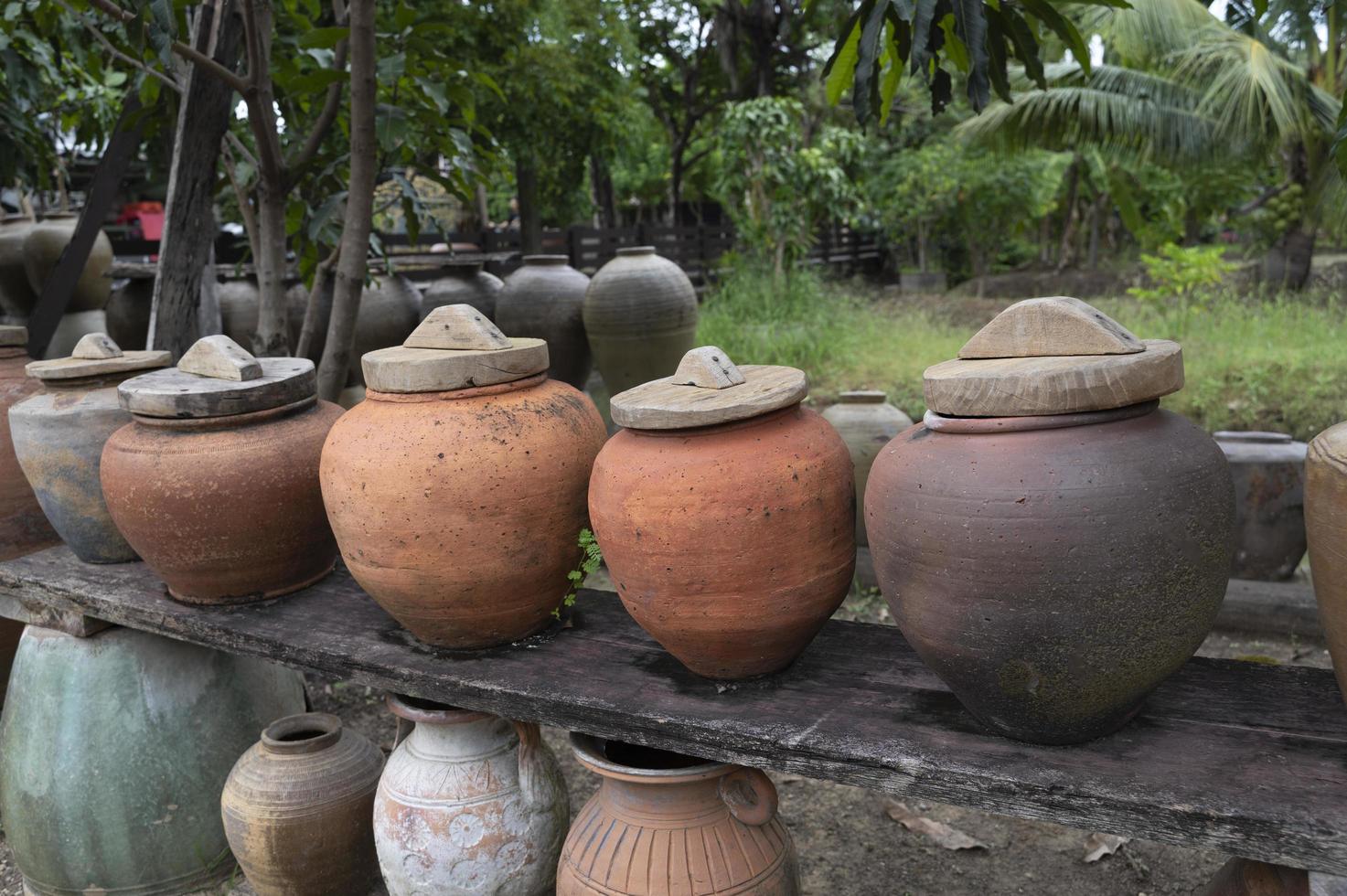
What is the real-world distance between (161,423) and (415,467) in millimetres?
764

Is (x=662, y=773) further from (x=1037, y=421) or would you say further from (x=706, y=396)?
(x=1037, y=421)

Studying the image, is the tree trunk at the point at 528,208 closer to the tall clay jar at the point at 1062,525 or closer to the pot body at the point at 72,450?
the pot body at the point at 72,450

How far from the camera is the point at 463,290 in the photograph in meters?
5.08

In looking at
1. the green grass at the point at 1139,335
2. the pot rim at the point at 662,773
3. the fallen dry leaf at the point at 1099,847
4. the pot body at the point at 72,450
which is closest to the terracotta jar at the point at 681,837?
the pot rim at the point at 662,773

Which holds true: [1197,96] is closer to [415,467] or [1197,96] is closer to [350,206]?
[350,206]

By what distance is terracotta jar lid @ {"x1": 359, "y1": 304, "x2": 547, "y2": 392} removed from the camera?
189 cm

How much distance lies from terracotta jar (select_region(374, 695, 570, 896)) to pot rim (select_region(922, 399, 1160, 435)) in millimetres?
1091

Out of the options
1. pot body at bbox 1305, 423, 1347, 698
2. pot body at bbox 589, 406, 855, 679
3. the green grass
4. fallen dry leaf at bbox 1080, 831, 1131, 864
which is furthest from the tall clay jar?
the green grass

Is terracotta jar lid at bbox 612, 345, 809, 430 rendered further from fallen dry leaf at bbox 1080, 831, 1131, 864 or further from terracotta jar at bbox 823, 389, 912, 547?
terracotta jar at bbox 823, 389, 912, 547

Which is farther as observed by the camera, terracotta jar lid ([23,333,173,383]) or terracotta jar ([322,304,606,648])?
terracotta jar lid ([23,333,173,383])

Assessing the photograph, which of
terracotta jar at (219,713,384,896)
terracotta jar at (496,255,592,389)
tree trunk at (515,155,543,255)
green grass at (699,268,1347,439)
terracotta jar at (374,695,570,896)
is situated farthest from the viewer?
tree trunk at (515,155,543,255)

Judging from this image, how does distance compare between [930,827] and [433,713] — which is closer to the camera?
[433,713]

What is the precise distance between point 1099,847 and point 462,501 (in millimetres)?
1793

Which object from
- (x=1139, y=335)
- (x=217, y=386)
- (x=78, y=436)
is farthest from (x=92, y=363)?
(x=1139, y=335)
